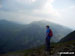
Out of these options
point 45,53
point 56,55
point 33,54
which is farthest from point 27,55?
point 56,55

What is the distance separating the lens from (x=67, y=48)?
18.0 m

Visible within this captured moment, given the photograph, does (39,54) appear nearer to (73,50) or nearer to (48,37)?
(48,37)

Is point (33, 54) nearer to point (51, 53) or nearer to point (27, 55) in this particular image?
point (27, 55)

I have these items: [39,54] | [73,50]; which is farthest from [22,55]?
[73,50]

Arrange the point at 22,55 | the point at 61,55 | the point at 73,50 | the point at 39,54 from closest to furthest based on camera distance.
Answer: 1. the point at 61,55
2. the point at 73,50
3. the point at 39,54
4. the point at 22,55

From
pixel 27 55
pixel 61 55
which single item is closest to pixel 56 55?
pixel 61 55

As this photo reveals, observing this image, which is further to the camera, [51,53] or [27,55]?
[27,55]

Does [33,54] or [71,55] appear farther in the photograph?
[33,54]

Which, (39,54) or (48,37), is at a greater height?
(48,37)

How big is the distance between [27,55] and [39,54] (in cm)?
205

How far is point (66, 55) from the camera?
53.2ft

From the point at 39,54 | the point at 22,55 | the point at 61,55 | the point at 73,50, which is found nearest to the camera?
the point at 61,55

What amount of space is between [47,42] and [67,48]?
2.69 metres

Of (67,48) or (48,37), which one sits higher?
(48,37)
